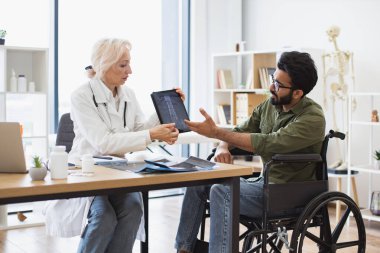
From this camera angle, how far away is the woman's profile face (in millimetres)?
2887

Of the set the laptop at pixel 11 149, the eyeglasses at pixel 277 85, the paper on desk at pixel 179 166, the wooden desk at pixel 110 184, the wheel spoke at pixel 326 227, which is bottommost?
the wheel spoke at pixel 326 227

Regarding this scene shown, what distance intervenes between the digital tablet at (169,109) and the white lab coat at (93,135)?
15cm

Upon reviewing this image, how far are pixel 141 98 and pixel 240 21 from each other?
142cm

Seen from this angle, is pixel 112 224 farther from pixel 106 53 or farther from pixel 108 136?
pixel 106 53

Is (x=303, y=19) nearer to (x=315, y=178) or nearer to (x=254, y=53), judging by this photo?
(x=254, y=53)

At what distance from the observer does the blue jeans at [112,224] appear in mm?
2404

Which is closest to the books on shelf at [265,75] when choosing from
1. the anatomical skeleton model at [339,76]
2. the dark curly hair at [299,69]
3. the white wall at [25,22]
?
the anatomical skeleton model at [339,76]

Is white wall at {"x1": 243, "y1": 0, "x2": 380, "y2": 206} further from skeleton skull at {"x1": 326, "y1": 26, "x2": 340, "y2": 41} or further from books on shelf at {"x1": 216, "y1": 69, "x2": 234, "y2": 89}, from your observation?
books on shelf at {"x1": 216, "y1": 69, "x2": 234, "y2": 89}

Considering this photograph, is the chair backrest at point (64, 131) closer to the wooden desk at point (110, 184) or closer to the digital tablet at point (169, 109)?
the digital tablet at point (169, 109)

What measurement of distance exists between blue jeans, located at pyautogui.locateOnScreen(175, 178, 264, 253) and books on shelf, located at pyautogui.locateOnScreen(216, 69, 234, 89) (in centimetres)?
318

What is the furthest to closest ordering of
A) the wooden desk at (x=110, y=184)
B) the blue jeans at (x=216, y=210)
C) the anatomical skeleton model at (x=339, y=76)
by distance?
the anatomical skeleton model at (x=339, y=76) → the blue jeans at (x=216, y=210) → the wooden desk at (x=110, y=184)

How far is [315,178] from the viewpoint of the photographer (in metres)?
2.83

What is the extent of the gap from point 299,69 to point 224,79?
10.8 feet

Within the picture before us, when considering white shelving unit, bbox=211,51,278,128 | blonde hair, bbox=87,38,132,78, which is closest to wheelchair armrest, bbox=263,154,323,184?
blonde hair, bbox=87,38,132,78
